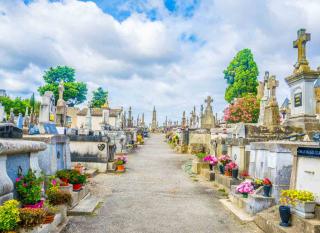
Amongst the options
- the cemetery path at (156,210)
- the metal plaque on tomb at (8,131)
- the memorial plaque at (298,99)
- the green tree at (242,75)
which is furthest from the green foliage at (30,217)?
the green tree at (242,75)

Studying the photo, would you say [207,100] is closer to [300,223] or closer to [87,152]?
[87,152]

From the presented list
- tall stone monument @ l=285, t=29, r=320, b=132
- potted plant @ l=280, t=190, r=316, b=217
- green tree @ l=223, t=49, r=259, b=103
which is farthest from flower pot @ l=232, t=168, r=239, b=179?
green tree @ l=223, t=49, r=259, b=103

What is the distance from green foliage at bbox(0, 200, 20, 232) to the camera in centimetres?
419

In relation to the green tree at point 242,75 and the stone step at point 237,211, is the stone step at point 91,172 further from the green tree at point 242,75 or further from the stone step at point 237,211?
the green tree at point 242,75

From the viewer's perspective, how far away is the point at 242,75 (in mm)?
43125

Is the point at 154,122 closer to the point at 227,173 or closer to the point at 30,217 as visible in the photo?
the point at 227,173

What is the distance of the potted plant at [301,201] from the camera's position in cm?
585

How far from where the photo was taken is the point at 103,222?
24.1ft

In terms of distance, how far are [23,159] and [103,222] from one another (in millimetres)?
2499

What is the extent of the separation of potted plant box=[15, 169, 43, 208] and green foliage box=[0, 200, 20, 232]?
3.88 ft

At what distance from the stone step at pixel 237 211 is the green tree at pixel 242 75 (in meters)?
34.1

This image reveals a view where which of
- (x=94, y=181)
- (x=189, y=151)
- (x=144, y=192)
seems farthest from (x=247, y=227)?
(x=189, y=151)

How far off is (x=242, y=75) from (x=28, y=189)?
4060 centimetres

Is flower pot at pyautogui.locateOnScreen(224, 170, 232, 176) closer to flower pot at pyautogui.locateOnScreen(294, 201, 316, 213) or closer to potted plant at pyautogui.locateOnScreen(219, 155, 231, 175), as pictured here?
potted plant at pyautogui.locateOnScreen(219, 155, 231, 175)
